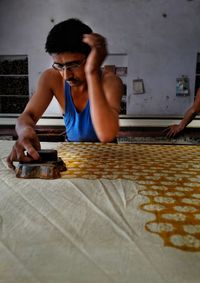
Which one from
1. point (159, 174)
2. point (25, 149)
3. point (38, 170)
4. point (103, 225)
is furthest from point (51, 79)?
point (103, 225)

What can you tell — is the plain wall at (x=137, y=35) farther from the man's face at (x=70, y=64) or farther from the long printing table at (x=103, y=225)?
the long printing table at (x=103, y=225)

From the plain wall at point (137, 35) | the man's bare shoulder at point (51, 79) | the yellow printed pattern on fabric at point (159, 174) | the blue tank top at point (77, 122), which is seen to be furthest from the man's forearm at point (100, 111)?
the plain wall at point (137, 35)

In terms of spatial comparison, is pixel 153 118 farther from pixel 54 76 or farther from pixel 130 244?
pixel 130 244

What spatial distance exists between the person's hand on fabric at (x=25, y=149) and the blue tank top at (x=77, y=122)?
20.0 inches

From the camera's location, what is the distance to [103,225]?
2.86 feet

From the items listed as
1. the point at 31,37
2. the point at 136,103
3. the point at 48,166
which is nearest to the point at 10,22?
the point at 31,37

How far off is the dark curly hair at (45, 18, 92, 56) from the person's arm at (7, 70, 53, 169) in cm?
47

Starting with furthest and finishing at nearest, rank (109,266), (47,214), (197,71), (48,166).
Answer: (197,71) < (48,166) < (47,214) < (109,266)

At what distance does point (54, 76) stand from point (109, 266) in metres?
1.74

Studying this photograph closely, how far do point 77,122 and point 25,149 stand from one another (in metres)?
0.70

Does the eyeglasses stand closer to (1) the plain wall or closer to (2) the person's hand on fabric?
(2) the person's hand on fabric

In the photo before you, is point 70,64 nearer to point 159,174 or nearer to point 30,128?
point 30,128

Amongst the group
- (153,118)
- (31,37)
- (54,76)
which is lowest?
(153,118)

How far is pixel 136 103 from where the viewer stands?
685cm
